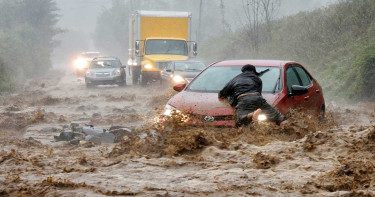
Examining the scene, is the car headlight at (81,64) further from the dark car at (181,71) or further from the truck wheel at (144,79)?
the dark car at (181,71)

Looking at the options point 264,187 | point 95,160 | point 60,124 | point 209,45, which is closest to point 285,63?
point 95,160

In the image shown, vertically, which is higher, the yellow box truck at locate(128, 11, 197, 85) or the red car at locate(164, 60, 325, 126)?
the yellow box truck at locate(128, 11, 197, 85)

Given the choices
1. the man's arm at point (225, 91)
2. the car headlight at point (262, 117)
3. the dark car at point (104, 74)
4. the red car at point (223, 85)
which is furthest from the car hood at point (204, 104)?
the dark car at point (104, 74)

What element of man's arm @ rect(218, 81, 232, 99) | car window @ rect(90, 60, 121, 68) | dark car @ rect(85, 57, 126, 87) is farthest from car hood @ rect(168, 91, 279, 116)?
car window @ rect(90, 60, 121, 68)

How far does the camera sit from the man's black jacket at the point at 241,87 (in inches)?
334

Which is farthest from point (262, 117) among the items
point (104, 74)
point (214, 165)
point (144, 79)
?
point (104, 74)

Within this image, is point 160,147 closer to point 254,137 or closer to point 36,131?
point 254,137

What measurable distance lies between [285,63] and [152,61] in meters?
17.8

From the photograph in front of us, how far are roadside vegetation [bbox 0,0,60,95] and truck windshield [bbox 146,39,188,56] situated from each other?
14.2 metres

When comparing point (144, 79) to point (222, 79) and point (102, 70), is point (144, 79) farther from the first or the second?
point (222, 79)

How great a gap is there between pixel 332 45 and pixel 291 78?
1903 cm

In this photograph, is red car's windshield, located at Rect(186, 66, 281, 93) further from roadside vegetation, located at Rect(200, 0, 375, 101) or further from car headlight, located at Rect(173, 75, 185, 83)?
car headlight, located at Rect(173, 75, 185, 83)

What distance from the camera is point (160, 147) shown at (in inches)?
302

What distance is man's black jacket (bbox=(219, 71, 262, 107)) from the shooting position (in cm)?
848
